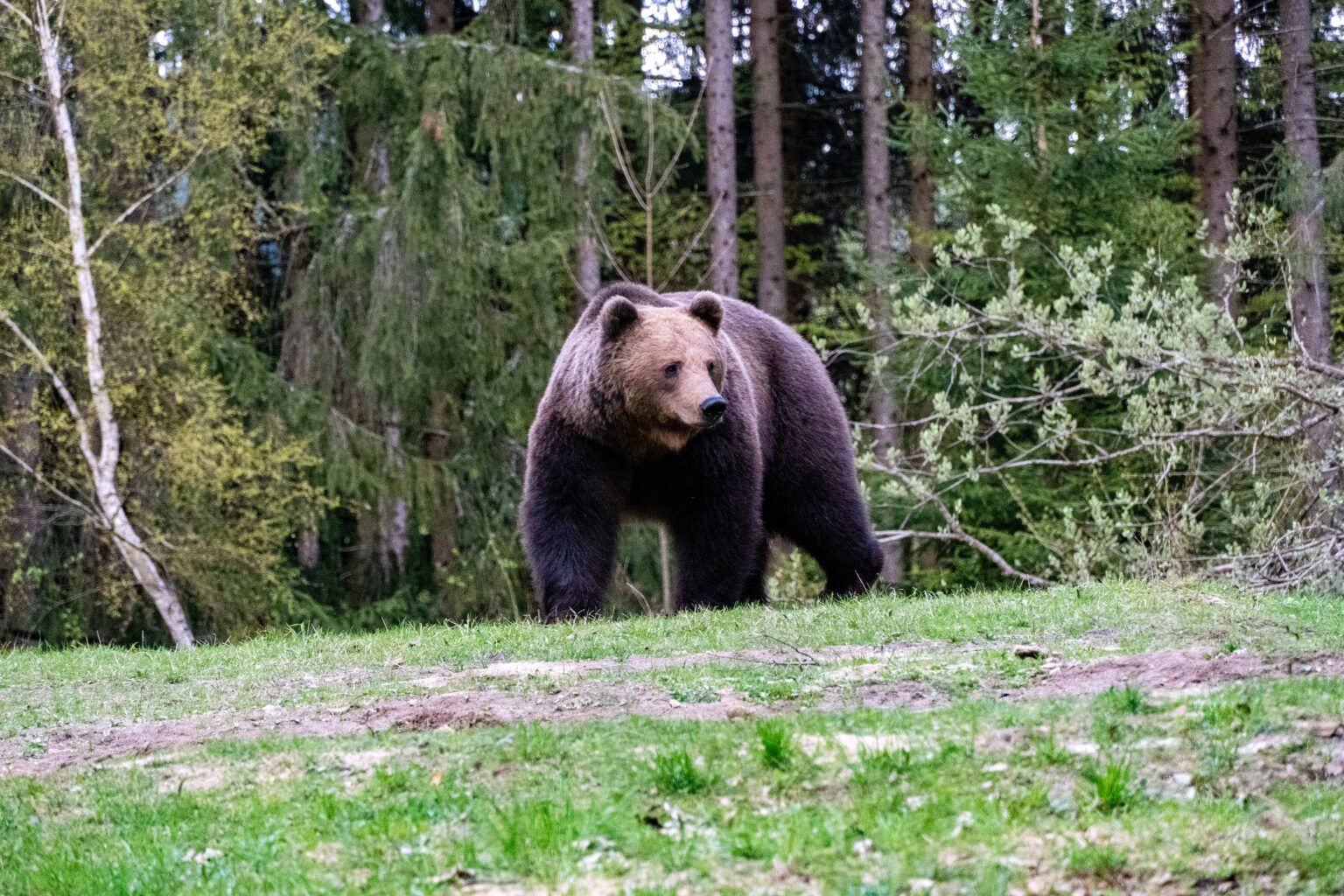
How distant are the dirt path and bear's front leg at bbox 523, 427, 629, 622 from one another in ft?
10.5

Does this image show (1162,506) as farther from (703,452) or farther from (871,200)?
(871,200)

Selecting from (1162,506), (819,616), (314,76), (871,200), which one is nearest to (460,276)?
(314,76)

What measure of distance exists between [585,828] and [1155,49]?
21.6m

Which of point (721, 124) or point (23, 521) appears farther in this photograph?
point (721, 124)

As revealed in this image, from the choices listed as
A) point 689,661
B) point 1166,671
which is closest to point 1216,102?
point 689,661

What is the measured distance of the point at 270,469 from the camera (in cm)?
1820

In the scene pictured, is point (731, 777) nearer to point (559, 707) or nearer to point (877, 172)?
point (559, 707)

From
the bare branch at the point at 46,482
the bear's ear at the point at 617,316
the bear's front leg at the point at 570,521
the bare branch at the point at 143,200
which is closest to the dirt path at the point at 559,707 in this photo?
the bear's front leg at the point at 570,521

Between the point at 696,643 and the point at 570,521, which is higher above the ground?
the point at 570,521

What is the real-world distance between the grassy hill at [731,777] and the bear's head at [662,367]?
2.58 meters

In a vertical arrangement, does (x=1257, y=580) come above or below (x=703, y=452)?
below

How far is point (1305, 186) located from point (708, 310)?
10.8 metres

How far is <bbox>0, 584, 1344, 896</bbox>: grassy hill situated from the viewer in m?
4.59

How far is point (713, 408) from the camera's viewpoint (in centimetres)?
964
